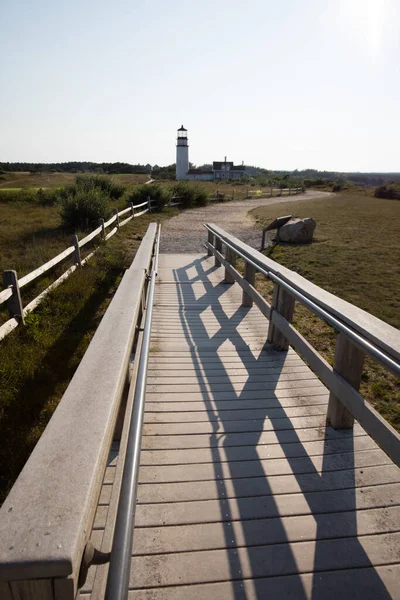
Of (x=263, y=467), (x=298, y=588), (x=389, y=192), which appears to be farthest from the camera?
Result: (x=389, y=192)

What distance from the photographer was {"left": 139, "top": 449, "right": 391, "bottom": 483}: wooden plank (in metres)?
2.33

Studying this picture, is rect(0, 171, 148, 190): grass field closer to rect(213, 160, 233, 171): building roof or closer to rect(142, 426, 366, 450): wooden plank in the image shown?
rect(142, 426, 366, 450): wooden plank

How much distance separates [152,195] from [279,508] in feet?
70.4

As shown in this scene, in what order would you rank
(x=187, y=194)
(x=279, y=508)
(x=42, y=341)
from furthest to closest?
(x=187, y=194)
(x=42, y=341)
(x=279, y=508)

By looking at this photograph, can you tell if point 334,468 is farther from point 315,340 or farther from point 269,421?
point 315,340

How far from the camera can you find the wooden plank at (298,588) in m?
1.68

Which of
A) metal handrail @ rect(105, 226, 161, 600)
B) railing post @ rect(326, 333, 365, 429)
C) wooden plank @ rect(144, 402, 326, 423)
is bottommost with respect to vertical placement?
wooden plank @ rect(144, 402, 326, 423)

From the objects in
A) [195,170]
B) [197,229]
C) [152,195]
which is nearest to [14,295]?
[197,229]

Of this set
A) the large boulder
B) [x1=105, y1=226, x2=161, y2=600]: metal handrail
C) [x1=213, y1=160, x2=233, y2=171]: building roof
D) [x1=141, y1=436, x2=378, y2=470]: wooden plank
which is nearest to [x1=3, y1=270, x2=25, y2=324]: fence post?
[x1=141, y1=436, x2=378, y2=470]: wooden plank

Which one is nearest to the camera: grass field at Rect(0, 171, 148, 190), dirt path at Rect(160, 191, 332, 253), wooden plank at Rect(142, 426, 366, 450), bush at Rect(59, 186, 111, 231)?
wooden plank at Rect(142, 426, 366, 450)

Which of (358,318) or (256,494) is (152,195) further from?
(256,494)

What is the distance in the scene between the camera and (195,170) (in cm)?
7581

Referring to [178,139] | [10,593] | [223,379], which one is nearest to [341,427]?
[223,379]

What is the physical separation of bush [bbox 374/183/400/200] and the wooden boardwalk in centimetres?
3414
